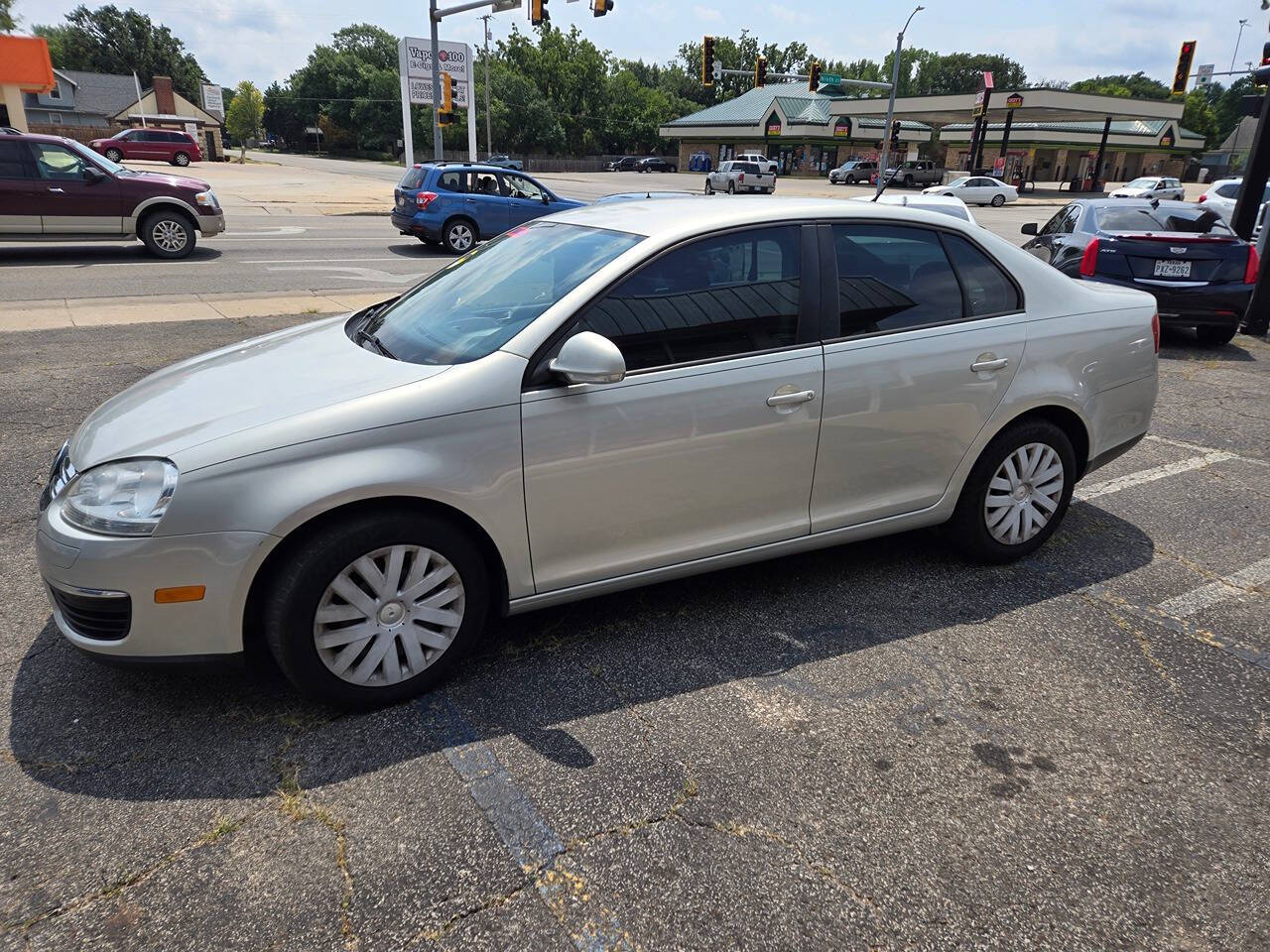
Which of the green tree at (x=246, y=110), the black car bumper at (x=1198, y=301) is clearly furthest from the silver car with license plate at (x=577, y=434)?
the green tree at (x=246, y=110)

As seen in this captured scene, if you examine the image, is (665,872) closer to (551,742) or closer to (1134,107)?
(551,742)

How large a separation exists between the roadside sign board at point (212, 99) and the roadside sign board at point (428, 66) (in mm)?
51212

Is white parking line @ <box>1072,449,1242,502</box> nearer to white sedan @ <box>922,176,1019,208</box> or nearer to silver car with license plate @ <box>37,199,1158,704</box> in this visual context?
silver car with license plate @ <box>37,199,1158,704</box>

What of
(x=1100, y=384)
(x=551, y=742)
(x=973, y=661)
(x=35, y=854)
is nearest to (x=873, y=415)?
(x=973, y=661)

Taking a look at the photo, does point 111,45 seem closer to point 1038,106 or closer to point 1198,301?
point 1038,106

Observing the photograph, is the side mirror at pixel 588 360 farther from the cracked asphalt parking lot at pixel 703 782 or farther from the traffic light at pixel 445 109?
the traffic light at pixel 445 109

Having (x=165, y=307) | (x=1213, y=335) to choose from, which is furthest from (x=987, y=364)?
(x=165, y=307)

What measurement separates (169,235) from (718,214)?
13276 millimetres

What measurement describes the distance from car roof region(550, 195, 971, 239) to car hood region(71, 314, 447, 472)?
1.07m

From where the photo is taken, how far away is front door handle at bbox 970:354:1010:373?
12.7ft

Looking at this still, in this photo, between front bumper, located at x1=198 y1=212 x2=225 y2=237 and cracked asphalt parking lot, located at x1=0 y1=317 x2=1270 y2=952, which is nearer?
cracked asphalt parking lot, located at x1=0 y1=317 x2=1270 y2=952

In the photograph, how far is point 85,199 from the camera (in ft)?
43.7

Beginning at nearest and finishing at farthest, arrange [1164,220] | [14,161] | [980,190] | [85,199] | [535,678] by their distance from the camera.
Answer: [535,678], [1164,220], [14,161], [85,199], [980,190]

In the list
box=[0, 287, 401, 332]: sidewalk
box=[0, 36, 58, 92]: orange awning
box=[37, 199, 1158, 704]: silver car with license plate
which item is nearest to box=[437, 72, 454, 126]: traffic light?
box=[0, 36, 58, 92]: orange awning
